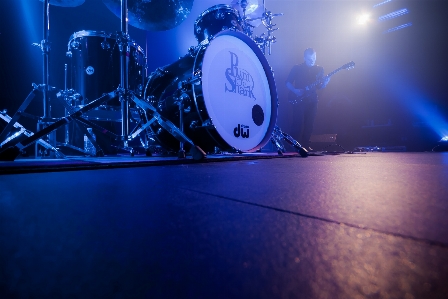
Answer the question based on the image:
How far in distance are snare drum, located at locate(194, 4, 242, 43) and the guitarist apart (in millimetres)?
2233

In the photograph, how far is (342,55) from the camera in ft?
19.5

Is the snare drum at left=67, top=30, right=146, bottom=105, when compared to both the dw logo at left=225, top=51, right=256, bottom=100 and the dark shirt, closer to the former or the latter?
the dw logo at left=225, top=51, right=256, bottom=100

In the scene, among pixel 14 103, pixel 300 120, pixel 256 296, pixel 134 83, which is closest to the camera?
pixel 256 296

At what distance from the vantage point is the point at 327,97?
5891mm

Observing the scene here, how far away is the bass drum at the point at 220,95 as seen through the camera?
1635mm

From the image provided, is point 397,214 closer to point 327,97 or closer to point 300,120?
point 300,120

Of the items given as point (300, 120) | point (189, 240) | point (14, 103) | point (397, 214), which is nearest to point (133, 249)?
point (189, 240)

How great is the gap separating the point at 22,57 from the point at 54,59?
366mm

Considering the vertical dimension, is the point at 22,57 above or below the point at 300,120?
above

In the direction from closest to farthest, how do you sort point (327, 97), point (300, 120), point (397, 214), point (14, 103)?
point (397, 214), point (14, 103), point (300, 120), point (327, 97)

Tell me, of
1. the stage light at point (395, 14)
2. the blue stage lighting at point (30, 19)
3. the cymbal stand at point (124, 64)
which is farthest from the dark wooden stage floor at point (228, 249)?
the stage light at point (395, 14)

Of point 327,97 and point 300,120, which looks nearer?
point 300,120

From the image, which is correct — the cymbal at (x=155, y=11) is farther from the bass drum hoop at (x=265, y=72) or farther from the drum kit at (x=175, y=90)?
the bass drum hoop at (x=265, y=72)

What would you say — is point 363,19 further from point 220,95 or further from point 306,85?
point 220,95
